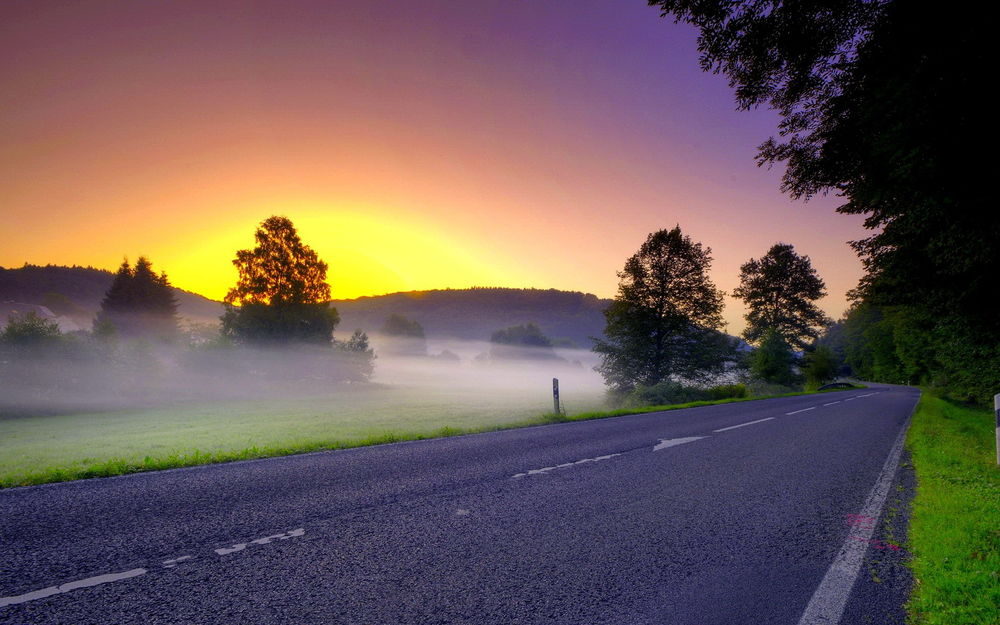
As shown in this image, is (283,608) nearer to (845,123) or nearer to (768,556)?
(768,556)

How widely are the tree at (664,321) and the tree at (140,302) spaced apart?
4102 centimetres

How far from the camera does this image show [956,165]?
4977 millimetres

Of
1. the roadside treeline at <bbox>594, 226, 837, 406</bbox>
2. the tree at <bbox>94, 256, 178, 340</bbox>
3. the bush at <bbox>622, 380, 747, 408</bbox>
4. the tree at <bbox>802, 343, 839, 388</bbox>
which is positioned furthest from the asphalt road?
the tree at <bbox>802, 343, 839, 388</bbox>

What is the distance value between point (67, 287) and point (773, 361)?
544 ft

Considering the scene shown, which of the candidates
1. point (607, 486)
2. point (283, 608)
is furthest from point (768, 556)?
point (283, 608)

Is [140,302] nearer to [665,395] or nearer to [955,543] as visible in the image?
[665,395]

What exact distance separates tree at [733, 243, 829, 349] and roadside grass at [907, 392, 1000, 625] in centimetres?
5633

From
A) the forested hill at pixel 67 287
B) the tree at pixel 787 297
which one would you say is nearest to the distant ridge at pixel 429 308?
the forested hill at pixel 67 287

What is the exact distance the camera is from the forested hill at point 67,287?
109 metres

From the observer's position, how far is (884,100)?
5148mm

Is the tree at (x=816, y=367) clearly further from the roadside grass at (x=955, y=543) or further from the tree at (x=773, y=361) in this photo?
the roadside grass at (x=955, y=543)

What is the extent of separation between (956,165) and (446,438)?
28.9 ft

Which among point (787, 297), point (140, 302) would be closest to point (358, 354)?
point (140, 302)

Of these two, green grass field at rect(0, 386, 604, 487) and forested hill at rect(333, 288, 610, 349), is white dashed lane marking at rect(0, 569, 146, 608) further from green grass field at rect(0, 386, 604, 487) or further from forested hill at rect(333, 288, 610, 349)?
forested hill at rect(333, 288, 610, 349)
